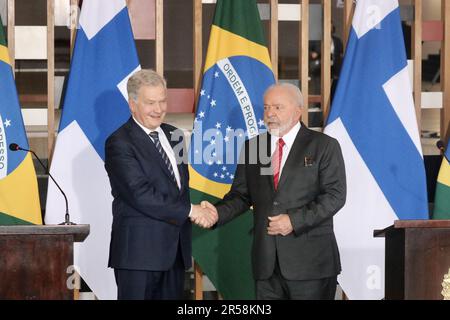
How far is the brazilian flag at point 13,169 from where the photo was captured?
215 inches

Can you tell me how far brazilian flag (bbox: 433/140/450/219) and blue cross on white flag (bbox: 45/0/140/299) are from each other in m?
1.82

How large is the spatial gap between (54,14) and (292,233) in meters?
2.19

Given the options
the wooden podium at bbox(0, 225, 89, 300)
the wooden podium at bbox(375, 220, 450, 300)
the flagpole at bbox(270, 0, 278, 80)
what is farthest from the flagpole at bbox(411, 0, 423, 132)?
the wooden podium at bbox(0, 225, 89, 300)

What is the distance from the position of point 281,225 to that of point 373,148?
1.45 m

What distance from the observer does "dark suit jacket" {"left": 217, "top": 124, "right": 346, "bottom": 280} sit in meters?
4.48

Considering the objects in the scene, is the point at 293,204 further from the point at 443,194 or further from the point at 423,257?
the point at 443,194

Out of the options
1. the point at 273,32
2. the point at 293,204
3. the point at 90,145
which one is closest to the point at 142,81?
the point at 293,204

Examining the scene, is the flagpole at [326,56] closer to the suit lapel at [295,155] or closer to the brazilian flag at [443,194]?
the brazilian flag at [443,194]

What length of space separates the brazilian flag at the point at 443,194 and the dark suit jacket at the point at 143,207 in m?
1.86

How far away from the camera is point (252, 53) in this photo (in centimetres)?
574

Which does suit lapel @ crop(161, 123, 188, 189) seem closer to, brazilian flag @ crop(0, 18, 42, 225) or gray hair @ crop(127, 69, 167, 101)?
gray hair @ crop(127, 69, 167, 101)

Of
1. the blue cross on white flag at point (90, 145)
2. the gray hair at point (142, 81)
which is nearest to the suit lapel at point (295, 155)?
the gray hair at point (142, 81)
